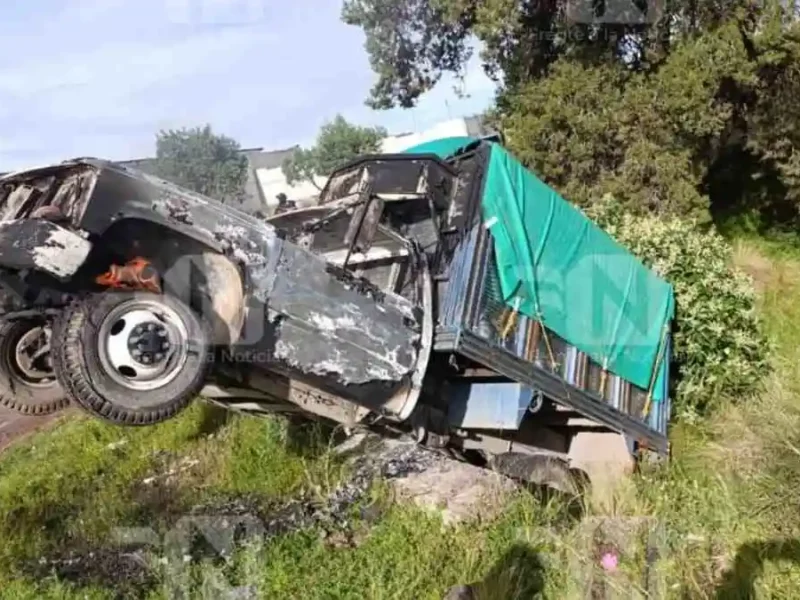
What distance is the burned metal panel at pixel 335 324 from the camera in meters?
4.71

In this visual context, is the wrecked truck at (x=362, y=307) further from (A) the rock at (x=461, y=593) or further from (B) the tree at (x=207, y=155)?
(B) the tree at (x=207, y=155)

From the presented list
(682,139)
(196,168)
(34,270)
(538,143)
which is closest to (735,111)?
(682,139)

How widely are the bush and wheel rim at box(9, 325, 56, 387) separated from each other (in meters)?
5.34

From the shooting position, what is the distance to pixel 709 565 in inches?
211

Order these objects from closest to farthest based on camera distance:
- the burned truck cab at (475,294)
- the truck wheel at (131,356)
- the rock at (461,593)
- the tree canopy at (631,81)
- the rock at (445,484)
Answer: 1. the truck wheel at (131,356)
2. the burned truck cab at (475,294)
3. the rock at (461,593)
4. the rock at (445,484)
5. the tree canopy at (631,81)

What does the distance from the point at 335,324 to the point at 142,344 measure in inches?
42.2

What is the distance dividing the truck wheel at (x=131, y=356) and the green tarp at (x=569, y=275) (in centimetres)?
221

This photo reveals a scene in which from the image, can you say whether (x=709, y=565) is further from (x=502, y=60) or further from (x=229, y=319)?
(x=502, y=60)

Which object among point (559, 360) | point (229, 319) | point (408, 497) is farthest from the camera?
point (408, 497)

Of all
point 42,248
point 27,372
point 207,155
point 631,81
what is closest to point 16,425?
point 27,372

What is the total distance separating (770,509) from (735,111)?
27.6ft

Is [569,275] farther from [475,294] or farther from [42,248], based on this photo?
[42,248]

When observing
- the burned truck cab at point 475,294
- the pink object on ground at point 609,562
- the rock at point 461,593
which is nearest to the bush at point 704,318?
the burned truck cab at point 475,294

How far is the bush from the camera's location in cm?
813
